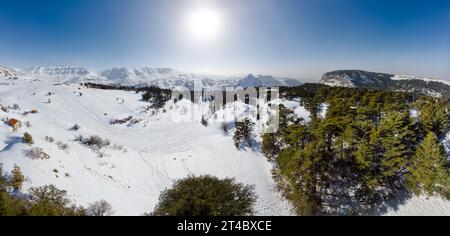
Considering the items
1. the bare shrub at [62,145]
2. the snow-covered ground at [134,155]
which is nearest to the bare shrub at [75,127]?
the snow-covered ground at [134,155]

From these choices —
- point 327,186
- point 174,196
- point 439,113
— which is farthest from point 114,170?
point 439,113

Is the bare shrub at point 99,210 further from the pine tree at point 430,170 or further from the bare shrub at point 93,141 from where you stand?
the pine tree at point 430,170

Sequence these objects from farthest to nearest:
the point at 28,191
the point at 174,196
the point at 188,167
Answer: the point at 188,167 < the point at 174,196 < the point at 28,191

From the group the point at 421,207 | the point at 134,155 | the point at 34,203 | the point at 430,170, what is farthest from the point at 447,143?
the point at 34,203

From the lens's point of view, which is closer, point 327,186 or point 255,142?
point 327,186

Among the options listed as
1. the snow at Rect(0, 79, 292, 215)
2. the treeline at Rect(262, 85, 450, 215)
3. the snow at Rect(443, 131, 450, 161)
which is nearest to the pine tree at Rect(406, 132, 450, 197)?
the treeline at Rect(262, 85, 450, 215)

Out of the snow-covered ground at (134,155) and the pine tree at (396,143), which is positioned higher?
the pine tree at (396,143)
